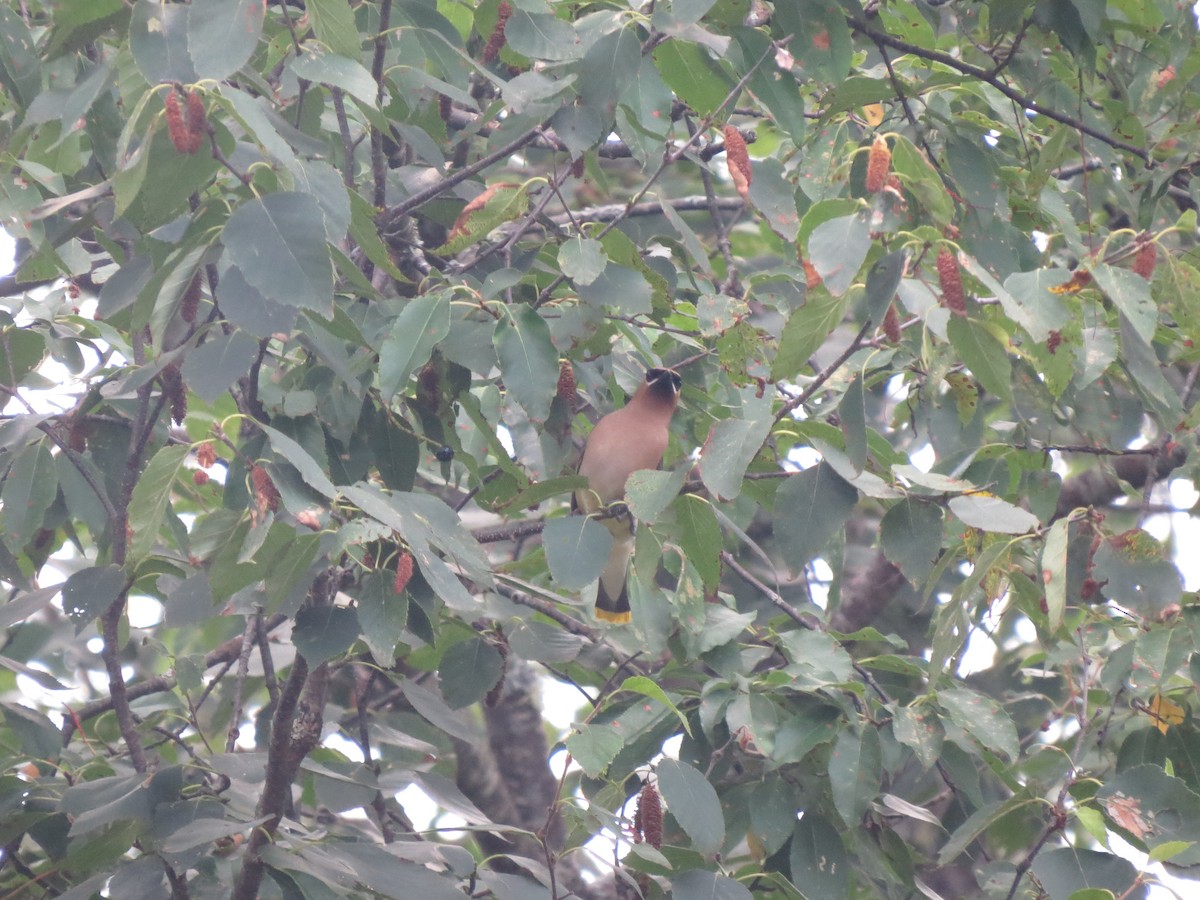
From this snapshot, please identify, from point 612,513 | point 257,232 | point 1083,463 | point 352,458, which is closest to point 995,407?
point 1083,463

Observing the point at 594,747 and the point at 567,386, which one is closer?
the point at 594,747

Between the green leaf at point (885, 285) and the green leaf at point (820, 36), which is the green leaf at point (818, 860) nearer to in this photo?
the green leaf at point (885, 285)

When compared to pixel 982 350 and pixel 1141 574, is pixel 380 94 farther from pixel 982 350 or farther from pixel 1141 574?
pixel 1141 574

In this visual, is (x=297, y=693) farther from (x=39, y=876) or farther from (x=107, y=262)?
(x=107, y=262)

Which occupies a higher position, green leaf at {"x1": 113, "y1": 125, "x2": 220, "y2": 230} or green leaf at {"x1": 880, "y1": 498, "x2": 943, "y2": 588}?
green leaf at {"x1": 113, "y1": 125, "x2": 220, "y2": 230}

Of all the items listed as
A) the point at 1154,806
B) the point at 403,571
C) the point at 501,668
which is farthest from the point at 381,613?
the point at 1154,806

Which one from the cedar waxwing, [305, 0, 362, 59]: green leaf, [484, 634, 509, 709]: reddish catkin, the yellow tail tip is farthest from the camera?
the yellow tail tip

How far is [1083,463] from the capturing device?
559cm

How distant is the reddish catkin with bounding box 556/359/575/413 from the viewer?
2832 mm

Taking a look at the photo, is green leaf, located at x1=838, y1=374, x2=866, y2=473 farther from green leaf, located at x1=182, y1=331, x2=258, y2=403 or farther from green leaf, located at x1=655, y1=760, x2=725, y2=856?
green leaf, located at x1=182, y1=331, x2=258, y2=403

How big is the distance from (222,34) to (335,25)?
0.33 metres

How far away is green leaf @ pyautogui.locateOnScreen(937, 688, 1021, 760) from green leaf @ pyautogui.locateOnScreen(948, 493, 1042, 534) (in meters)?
0.42

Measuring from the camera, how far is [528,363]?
2400 mm

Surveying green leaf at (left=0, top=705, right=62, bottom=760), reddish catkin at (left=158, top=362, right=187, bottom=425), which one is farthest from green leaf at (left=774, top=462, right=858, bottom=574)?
green leaf at (left=0, top=705, right=62, bottom=760)
